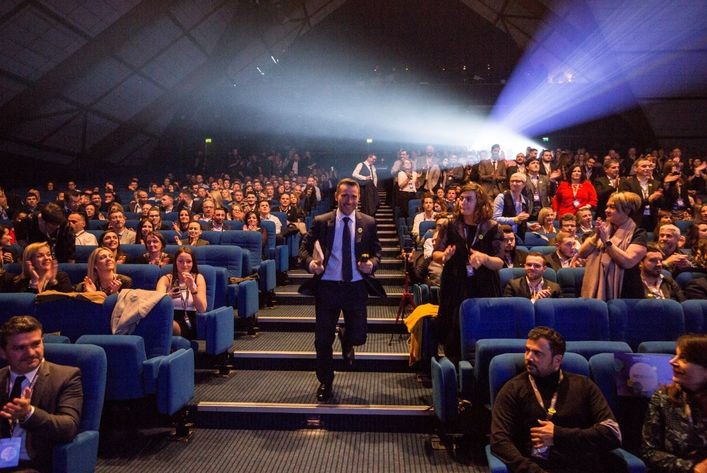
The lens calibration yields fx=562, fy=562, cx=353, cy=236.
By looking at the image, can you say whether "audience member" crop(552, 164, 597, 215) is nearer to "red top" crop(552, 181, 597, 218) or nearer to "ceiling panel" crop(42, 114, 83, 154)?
"red top" crop(552, 181, 597, 218)

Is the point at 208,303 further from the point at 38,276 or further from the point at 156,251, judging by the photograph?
the point at 38,276

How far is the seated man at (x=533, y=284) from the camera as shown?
3414mm

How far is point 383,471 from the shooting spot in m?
2.78

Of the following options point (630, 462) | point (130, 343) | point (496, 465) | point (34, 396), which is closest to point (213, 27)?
point (130, 343)

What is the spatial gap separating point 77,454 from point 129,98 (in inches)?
401

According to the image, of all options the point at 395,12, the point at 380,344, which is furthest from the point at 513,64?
the point at 380,344

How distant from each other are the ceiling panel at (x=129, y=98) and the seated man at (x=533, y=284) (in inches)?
362

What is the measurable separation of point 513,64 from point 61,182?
418 inches

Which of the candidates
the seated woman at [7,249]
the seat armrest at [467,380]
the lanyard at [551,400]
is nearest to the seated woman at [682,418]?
the lanyard at [551,400]

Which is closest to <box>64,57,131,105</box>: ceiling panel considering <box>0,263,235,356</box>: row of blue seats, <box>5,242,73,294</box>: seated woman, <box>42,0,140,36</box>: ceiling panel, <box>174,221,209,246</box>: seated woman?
<box>42,0,140,36</box>: ceiling panel

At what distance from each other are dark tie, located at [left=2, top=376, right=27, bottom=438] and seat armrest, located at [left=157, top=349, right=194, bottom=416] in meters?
0.77

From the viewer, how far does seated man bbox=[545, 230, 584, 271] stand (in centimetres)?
409

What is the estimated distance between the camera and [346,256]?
337cm

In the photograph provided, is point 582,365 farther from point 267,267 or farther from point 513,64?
point 513,64
